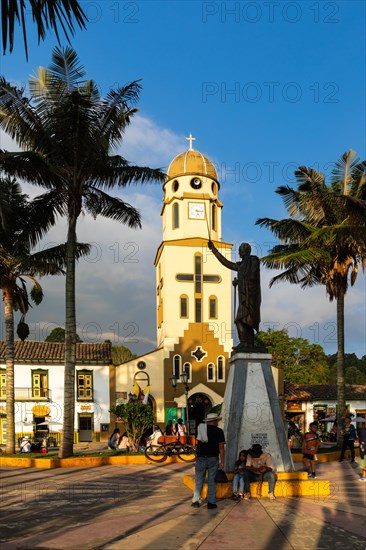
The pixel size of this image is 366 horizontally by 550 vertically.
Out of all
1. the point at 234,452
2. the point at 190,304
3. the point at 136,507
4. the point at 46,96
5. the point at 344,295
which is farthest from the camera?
the point at 190,304

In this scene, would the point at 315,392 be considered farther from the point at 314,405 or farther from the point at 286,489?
the point at 286,489

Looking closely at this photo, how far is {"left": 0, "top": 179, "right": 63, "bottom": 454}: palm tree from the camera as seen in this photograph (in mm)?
18984

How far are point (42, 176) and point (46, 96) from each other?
2.49 metres

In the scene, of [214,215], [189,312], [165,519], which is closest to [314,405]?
[189,312]

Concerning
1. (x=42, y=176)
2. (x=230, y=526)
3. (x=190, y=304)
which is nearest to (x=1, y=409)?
(x=190, y=304)

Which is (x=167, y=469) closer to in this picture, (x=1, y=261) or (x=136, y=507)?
(x=136, y=507)

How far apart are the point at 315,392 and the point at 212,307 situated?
11138 mm

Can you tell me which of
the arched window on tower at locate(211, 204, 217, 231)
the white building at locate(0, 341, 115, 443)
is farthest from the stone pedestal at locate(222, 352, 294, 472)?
the arched window on tower at locate(211, 204, 217, 231)

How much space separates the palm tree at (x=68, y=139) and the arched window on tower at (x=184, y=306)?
19.1 meters

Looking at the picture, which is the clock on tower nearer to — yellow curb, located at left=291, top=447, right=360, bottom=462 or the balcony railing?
the balcony railing

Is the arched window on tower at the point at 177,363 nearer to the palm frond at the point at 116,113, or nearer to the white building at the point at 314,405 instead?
the white building at the point at 314,405

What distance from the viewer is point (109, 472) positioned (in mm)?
14461

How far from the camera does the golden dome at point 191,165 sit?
38.7 m

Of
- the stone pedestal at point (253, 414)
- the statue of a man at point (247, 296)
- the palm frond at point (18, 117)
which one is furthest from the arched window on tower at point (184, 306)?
the stone pedestal at point (253, 414)
